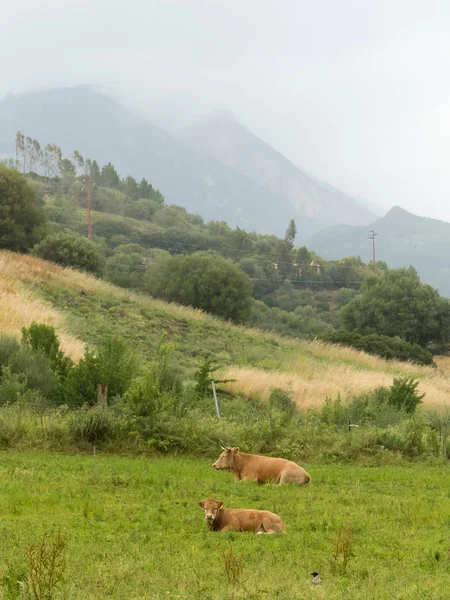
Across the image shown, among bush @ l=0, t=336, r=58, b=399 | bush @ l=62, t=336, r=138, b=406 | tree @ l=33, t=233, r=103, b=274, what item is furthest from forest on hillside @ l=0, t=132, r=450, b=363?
bush @ l=62, t=336, r=138, b=406

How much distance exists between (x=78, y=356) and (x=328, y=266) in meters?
90.0

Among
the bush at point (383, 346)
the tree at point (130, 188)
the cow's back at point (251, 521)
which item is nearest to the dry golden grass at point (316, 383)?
the bush at point (383, 346)

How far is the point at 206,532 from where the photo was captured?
10.3m

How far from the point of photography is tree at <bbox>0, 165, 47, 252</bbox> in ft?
165

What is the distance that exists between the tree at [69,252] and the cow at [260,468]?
39.3 metres

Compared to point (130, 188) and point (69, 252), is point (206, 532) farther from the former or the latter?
point (130, 188)

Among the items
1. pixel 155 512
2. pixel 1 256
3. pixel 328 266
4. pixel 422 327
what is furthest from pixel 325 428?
pixel 328 266

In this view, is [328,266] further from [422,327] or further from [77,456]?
→ [77,456]

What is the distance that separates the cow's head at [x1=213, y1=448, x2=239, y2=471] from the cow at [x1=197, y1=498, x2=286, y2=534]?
3645 millimetres

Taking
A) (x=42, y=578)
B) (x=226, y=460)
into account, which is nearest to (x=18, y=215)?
(x=226, y=460)

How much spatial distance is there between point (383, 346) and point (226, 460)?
44315 mm

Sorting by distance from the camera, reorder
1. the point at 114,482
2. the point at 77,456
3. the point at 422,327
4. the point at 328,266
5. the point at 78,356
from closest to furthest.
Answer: the point at 114,482 → the point at 77,456 → the point at 78,356 → the point at 422,327 → the point at 328,266

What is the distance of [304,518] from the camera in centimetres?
1141

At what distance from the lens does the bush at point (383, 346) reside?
186 feet
